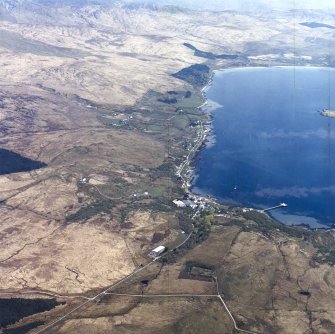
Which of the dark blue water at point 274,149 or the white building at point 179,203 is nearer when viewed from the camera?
the white building at point 179,203

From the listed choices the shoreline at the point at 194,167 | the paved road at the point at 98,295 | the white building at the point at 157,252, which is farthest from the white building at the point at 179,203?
the white building at the point at 157,252

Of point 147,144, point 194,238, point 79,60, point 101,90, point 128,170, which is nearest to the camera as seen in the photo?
point 194,238

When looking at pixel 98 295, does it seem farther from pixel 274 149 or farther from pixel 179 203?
pixel 274 149

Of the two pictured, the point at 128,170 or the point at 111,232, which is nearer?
the point at 111,232

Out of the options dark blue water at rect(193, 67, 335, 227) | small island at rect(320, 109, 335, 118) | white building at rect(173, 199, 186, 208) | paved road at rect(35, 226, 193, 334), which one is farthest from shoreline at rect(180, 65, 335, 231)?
small island at rect(320, 109, 335, 118)

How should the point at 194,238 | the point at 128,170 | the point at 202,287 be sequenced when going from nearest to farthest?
the point at 202,287 → the point at 194,238 → the point at 128,170

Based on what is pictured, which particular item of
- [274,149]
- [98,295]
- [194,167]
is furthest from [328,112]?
[98,295]

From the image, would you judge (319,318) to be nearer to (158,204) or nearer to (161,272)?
(161,272)

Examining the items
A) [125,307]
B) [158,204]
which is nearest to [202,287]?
[125,307]

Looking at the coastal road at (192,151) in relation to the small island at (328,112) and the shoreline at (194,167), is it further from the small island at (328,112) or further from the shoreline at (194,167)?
the small island at (328,112)
